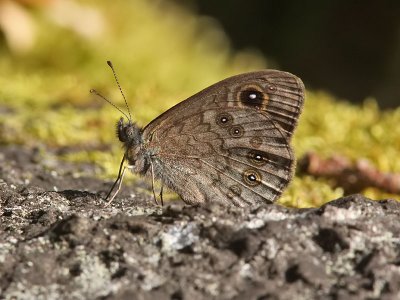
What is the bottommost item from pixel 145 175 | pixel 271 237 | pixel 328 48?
pixel 271 237

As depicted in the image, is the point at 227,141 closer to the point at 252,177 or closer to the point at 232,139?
the point at 232,139

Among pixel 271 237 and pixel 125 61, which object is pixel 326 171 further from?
pixel 125 61

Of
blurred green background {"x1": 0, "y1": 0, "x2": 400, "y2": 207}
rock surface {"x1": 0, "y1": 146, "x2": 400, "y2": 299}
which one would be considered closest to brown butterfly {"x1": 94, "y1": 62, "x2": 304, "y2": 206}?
blurred green background {"x1": 0, "y1": 0, "x2": 400, "y2": 207}

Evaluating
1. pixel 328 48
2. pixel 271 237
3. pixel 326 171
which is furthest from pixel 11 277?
pixel 328 48

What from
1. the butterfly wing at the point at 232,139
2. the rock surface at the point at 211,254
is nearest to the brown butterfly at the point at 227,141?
the butterfly wing at the point at 232,139

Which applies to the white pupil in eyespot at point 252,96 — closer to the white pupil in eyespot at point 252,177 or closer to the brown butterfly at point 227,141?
the brown butterfly at point 227,141

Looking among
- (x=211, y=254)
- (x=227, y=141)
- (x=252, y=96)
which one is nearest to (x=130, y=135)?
(x=227, y=141)

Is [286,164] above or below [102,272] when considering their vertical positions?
above
